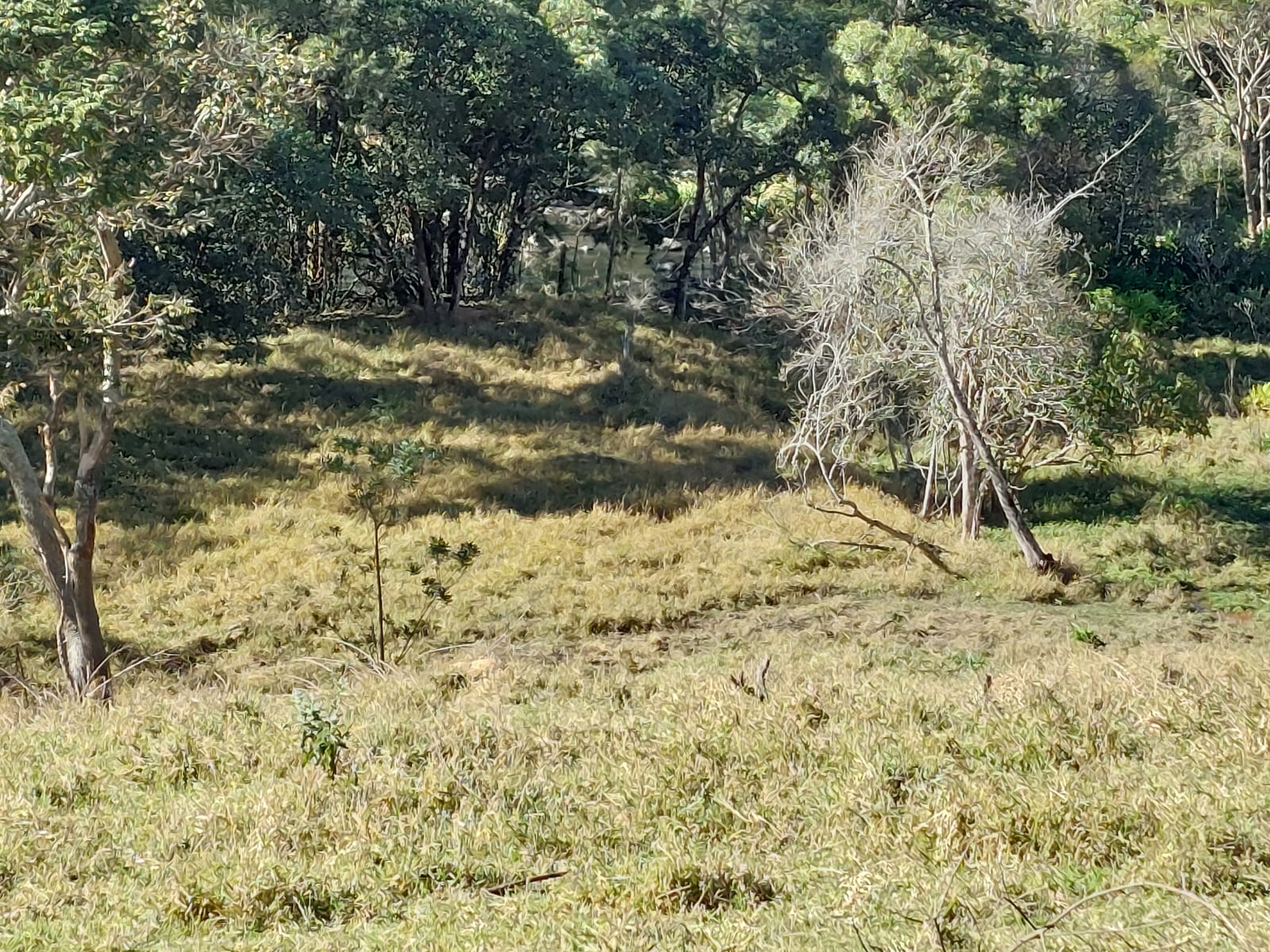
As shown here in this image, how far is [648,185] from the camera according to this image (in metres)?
30.1

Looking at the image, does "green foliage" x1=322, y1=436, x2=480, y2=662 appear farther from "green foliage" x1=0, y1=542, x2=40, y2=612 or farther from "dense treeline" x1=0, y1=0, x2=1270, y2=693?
"green foliage" x1=0, y1=542, x2=40, y2=612

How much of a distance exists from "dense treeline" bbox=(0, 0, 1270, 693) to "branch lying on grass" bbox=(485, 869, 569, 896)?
6834 millimetres

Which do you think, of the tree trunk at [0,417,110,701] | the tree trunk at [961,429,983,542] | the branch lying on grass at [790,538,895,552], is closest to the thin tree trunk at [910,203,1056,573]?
the tree trunk at [961,429,983,542]

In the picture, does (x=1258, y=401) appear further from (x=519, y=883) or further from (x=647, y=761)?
(x=519, y=883)

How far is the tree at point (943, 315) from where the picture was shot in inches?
598

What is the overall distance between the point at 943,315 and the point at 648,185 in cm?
1583

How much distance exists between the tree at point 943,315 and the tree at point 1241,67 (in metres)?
20.8

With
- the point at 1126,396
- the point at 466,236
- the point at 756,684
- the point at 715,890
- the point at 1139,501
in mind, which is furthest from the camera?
the point at 466,236

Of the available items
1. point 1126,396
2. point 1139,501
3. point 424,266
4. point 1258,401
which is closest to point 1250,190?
point 1258,401

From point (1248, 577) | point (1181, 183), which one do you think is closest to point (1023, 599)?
point (1248, 577)

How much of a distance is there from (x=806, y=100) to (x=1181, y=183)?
591 inches

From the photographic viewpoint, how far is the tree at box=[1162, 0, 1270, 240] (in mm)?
34719

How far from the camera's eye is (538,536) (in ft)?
54.3

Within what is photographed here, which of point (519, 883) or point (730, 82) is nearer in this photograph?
point (519, 883)
